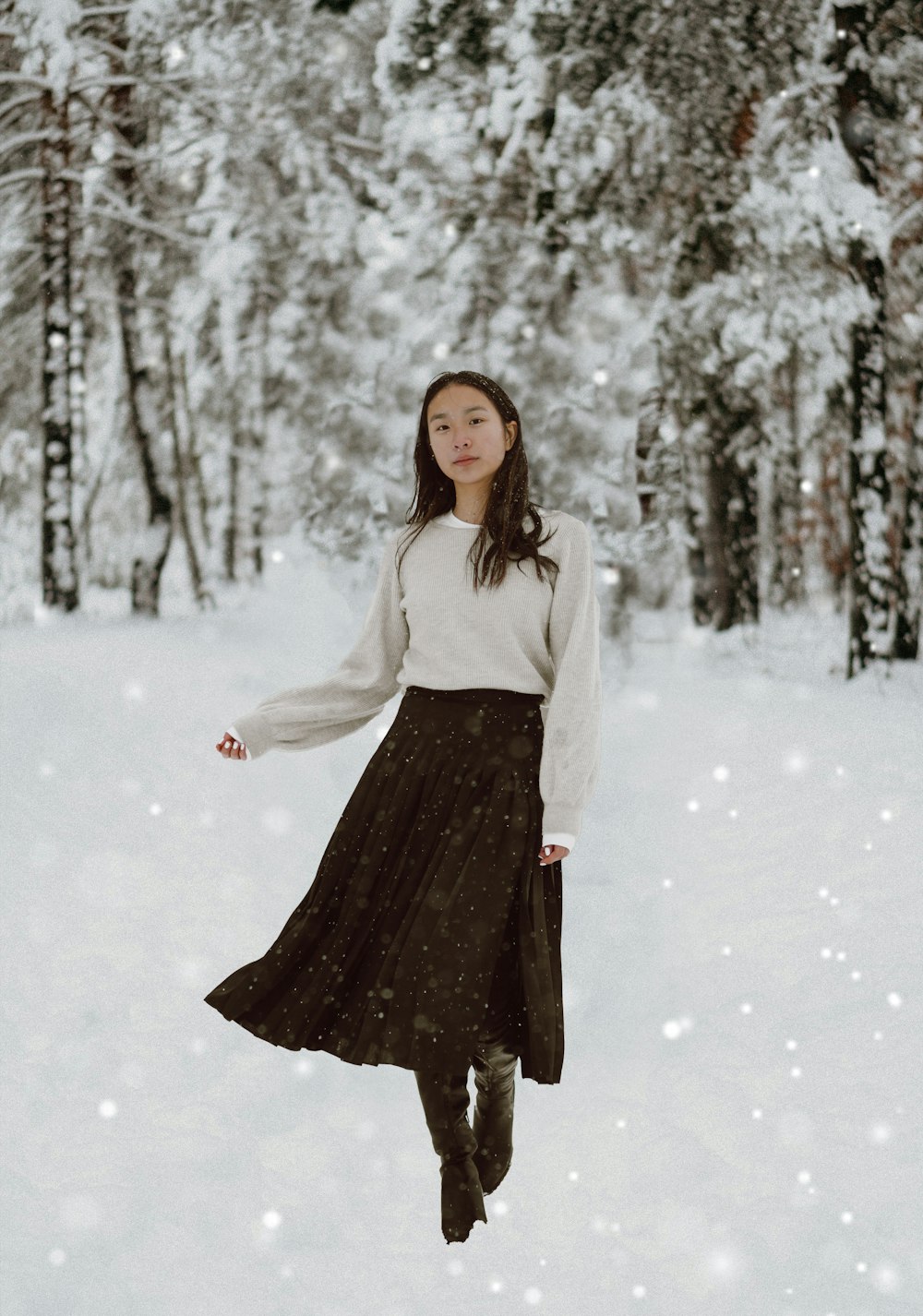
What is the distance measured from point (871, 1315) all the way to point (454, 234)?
646 cm

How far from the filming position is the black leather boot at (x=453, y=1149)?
296cm

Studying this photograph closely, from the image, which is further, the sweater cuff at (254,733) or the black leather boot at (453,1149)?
the sweater cuff at (254,733)

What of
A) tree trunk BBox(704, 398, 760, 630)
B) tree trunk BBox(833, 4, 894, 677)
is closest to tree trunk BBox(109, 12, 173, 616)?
tree trunk BBox(704, 398, 760, 630)

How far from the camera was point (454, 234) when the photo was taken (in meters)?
7.56

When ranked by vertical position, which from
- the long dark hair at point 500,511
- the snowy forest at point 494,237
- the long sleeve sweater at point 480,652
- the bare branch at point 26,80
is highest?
the bare branch at point 26,80

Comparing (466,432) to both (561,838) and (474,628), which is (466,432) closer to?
(474,628)

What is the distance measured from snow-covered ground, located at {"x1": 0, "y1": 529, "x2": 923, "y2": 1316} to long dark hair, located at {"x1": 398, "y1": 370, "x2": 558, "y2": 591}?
1.99 meters

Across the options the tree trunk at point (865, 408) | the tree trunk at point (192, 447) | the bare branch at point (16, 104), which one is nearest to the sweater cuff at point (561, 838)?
the tree trunk at point (865, 408)

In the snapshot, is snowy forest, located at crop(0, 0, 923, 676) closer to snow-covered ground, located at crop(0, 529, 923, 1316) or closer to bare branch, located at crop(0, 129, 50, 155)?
bare branch, located at crop(0, 129, 50, 155)

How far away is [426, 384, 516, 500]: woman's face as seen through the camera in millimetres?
3127

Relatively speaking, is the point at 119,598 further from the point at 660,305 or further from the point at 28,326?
the point at 660,305

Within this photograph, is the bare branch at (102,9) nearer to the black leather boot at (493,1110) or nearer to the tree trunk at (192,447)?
the tree trunk at (192,447)

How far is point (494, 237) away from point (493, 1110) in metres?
5.75

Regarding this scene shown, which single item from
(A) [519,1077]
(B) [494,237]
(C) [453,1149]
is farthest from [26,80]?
(C) [453,1149]
